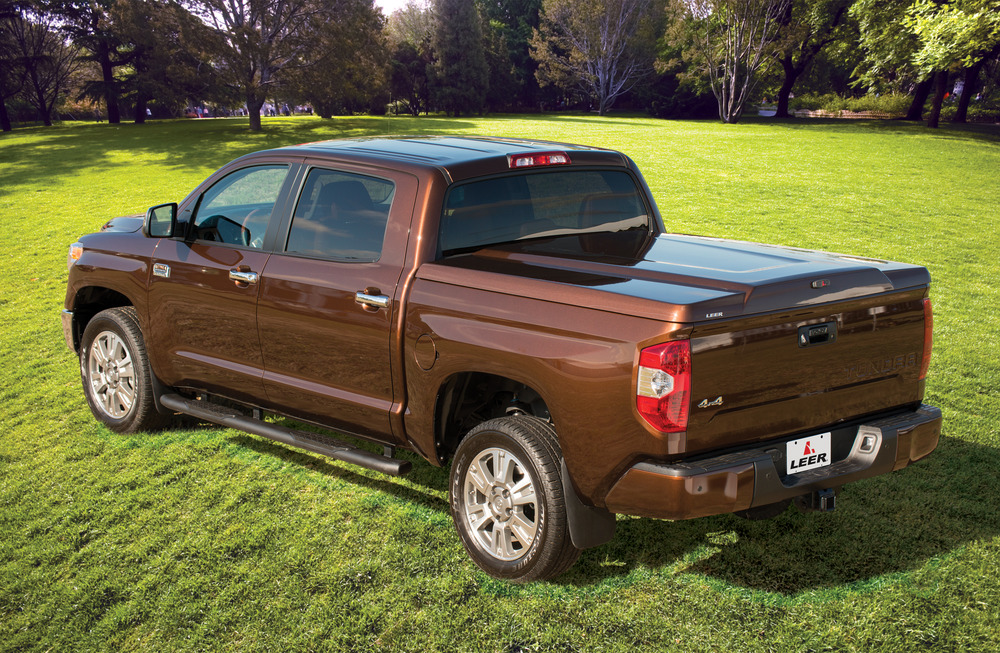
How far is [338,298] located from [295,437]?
92 cm

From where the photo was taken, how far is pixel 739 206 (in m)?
17.2

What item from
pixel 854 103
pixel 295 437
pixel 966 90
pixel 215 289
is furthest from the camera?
pixel 854 103

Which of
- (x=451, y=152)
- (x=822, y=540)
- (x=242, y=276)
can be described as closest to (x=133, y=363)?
(x=242, y=276)

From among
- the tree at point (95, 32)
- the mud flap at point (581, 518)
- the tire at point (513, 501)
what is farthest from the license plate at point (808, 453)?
the tree at point (95, 32)

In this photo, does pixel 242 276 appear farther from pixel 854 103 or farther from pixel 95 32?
pixel 95 32

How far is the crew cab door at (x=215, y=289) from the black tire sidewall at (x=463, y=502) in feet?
5.09

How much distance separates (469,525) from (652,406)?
1.32 metres

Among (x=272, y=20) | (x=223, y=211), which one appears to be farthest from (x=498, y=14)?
(x=223, y=211)

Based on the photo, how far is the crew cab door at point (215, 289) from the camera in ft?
15.5

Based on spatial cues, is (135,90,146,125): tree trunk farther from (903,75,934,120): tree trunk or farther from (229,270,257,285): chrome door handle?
(229,270,257,285): chrome door handle

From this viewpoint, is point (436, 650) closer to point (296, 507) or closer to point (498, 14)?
point (296, 507)

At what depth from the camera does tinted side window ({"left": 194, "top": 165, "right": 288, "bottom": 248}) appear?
16.0ft

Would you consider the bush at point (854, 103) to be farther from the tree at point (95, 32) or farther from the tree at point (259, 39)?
the tree at point (95, 32)

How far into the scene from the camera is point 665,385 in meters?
3.02
